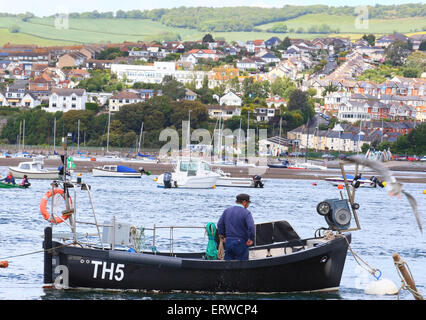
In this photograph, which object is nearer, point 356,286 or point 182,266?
point 182,266

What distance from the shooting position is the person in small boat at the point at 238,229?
628 inches

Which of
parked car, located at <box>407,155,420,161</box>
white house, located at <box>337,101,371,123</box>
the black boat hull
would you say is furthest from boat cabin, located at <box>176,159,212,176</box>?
white house, located at <box>337,101,371,123</box>

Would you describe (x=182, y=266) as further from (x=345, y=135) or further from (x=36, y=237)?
(x=345, y=135)

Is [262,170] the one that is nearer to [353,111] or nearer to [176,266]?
[176,266]

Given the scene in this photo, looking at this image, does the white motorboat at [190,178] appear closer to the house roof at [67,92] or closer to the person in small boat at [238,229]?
the person in small boat at [238,229]

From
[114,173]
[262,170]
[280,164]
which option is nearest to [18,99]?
[280,164]

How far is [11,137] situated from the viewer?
117562mm

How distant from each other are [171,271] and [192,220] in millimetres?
17314

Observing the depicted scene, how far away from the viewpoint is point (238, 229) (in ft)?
52.9

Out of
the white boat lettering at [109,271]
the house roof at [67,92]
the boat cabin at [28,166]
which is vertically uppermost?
the white boat lettering at [109,271]

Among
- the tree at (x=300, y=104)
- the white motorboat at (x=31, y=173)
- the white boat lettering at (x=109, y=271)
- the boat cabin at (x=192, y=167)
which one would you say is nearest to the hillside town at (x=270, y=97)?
the tree at (x=300, y=104)

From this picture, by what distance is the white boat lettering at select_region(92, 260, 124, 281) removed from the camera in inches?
642

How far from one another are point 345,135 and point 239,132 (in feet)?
51.4
